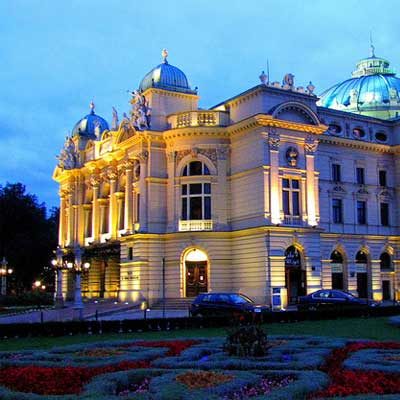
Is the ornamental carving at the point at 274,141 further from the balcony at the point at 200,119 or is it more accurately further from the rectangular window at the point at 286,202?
the balcony at the point at 200,119

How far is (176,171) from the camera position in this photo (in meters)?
54.4

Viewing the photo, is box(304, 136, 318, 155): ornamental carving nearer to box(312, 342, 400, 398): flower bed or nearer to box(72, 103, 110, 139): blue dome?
box(72, 103, 110, 139): blue dome

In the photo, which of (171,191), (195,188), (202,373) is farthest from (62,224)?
(202,373)

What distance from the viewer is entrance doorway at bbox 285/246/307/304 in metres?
50.7

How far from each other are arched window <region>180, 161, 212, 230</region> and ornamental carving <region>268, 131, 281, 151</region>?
6.57 metres

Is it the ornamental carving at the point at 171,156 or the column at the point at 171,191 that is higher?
the ornamental carving at the point at 171,156

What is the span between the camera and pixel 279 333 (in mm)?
28094

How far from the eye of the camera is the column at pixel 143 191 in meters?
54.2

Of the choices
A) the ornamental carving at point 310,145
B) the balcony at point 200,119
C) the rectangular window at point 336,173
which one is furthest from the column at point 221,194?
the rectangular window at point 336,173

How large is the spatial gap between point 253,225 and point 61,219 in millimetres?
31539

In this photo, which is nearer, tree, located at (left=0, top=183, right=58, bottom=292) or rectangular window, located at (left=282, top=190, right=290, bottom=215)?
rectangular window, located at (left=282, top=190, right=290, bottom=215)

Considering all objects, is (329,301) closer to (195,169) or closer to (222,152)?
(222,152)

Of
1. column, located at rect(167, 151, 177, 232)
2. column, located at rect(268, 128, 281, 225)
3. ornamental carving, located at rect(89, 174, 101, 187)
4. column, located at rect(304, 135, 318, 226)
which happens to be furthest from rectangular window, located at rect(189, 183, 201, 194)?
ornamental carving, located at rect(89, 174, 101, 187)

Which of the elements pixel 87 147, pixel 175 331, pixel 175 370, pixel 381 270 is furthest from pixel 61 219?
pixel 175 370
